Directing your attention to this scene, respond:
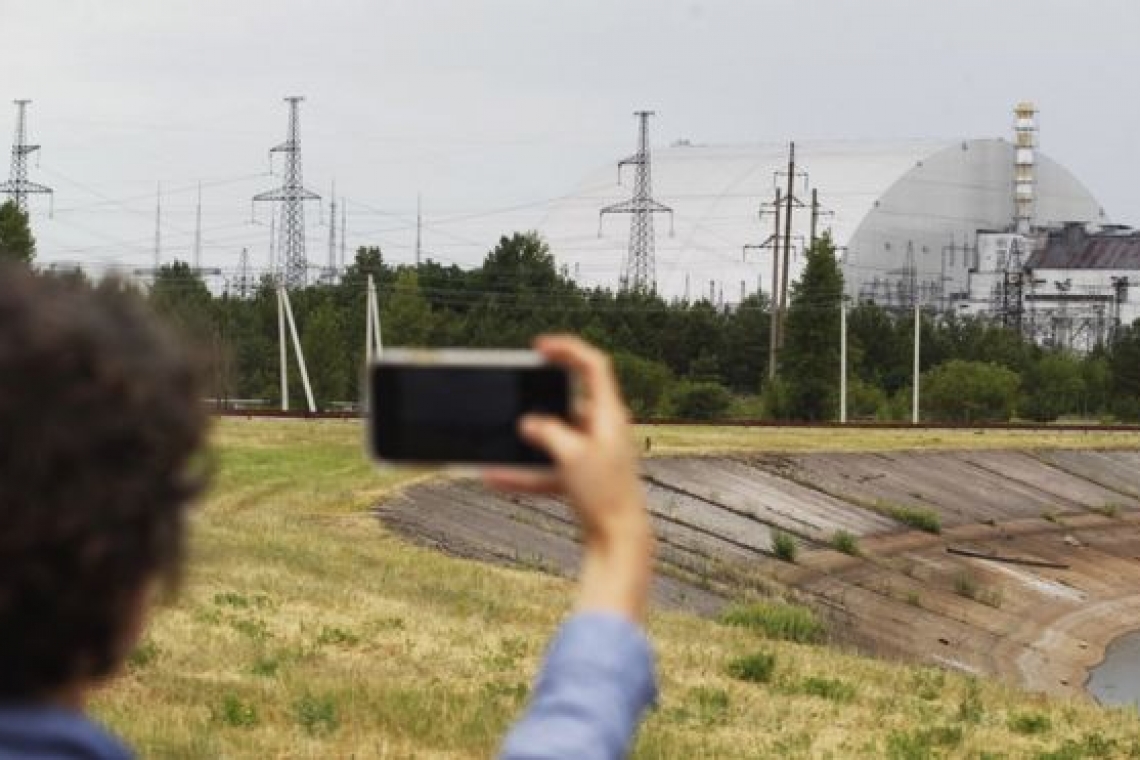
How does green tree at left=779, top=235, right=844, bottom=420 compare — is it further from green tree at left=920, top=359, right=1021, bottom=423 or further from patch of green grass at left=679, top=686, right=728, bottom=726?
patch of green grass at left=679, top=686, right=728, bottom=726

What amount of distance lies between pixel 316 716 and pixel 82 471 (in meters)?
13.2

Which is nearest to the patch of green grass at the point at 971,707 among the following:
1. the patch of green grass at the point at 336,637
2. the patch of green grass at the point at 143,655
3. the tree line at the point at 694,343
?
the patch of green grass at the point at 336,637

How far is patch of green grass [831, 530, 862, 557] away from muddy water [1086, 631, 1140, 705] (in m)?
5.21

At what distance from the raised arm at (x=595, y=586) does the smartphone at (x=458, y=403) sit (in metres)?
0.03

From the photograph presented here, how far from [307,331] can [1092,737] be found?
65306 mm

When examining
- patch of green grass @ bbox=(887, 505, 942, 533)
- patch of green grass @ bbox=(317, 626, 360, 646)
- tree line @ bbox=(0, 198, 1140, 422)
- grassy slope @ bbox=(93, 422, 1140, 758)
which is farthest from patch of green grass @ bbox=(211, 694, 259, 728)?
tree line @ bbox=(0, 198, 1140, 422)

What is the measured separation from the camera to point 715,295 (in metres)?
141

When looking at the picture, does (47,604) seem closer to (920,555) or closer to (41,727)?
(41,727)

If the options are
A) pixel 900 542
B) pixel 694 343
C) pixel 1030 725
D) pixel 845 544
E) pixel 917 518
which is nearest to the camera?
pixel 1030 725

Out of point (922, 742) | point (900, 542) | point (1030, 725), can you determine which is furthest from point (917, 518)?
point (922, 742)

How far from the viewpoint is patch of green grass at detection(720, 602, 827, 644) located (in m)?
28.5

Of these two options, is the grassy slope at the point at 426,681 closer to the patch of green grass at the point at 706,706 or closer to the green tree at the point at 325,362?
the patch of green grass at the point at 706,706

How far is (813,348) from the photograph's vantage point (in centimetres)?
8325

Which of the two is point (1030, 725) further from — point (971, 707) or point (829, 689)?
point (829, 689)
